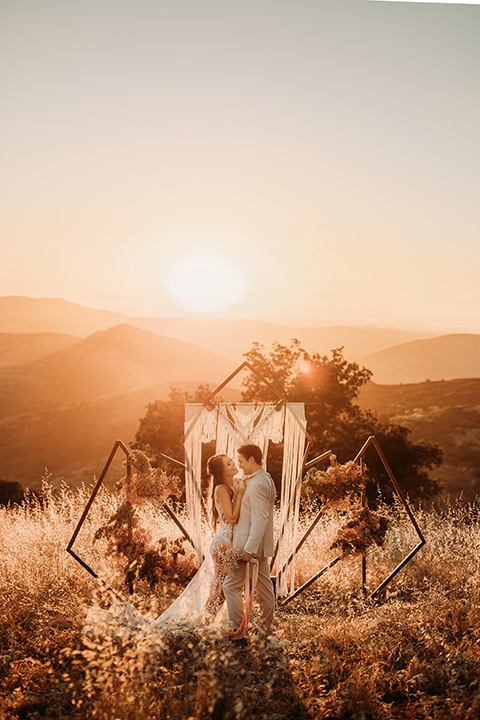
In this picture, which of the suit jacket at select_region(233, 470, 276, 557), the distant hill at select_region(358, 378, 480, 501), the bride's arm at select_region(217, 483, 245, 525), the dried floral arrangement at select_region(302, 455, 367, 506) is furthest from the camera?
the distant hill at select_region(358, 378, 480, 501)

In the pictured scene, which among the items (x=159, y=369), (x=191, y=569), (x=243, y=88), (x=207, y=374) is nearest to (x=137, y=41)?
(x=243, y=88)

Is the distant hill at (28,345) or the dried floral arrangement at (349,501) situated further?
the distant hill at (28,345)

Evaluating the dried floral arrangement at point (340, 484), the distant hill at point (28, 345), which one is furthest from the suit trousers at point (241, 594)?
the distant hill at point (28, 345)

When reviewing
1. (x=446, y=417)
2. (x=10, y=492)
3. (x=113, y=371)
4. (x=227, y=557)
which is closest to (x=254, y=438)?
(x=227, y=557)

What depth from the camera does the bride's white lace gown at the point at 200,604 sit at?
4.42 metres

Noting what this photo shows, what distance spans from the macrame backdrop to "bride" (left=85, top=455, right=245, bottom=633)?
2.07ft

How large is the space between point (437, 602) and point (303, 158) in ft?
13.5

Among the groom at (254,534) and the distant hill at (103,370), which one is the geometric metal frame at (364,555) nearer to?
the groom at (254,534)

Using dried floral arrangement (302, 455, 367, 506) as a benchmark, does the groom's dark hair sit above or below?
above

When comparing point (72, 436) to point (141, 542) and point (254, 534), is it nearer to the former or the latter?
point (141, 542)

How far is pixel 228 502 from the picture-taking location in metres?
4.47

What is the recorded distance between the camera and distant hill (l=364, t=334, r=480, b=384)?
34.6 metres

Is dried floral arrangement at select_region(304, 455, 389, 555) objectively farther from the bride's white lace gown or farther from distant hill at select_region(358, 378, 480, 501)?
distant hill at select_region(358, 378, 480, 501)

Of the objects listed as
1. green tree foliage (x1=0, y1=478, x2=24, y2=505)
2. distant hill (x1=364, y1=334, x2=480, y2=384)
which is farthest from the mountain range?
green tree foliage (x1=0, y1=478, x2=24, y2=505)
